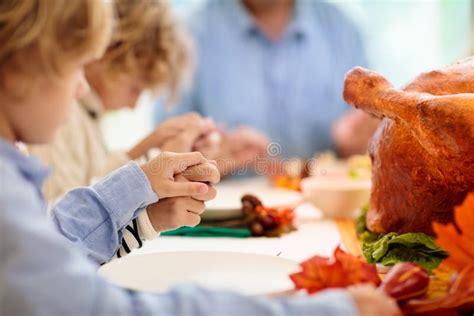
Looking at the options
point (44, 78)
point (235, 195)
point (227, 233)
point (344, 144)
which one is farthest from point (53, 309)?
point (344, 144)

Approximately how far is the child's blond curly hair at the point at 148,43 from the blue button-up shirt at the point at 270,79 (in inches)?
26.6

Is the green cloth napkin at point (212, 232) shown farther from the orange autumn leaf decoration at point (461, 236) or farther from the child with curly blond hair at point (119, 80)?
the orange autumn leaf decoration at point (461, 236)

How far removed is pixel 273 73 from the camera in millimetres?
2727

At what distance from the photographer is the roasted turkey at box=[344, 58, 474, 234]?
833mm

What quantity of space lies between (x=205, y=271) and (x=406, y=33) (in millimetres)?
2515

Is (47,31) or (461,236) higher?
(47,31)

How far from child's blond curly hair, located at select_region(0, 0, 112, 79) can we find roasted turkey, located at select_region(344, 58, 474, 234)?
420 mm

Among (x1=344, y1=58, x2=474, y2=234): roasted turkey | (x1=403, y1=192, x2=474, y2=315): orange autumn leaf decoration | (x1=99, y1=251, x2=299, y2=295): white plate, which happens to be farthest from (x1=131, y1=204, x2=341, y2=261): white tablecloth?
(x1=403, y1=192, x2=474, y2=315): orange autumn leaf decoration

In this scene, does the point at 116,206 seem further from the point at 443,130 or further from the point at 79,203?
the point at 443,130

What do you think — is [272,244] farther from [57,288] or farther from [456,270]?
[57,288]

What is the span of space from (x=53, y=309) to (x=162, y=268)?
239 millimetres

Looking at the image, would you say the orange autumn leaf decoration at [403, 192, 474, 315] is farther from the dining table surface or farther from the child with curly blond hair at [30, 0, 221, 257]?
the child with curly blond hair at [30, 0, 221, 257]

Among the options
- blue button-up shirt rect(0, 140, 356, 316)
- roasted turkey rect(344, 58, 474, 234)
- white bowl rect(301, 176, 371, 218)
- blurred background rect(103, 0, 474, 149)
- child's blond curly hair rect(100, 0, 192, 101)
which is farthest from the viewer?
blurred background rect(103, 0, 474, 149)

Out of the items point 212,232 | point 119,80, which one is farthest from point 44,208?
point 119,80
